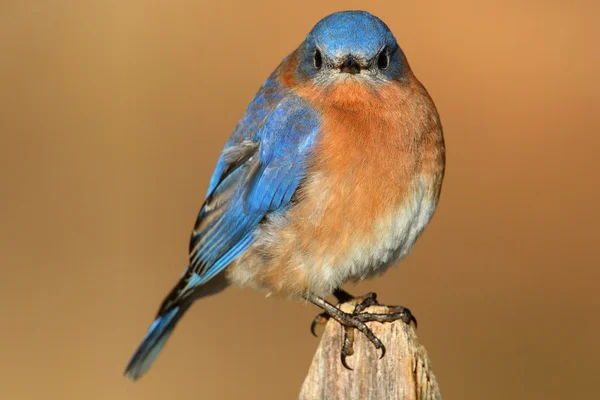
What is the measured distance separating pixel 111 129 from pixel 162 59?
0.71 meters

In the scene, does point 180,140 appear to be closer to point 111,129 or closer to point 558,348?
point 111,129

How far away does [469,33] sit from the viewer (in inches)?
292

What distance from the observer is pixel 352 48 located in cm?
462

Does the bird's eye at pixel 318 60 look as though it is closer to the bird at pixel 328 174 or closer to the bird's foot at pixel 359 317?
the bird at pixel 328 174

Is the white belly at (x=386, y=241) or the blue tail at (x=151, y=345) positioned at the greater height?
the white belly at (x=386, y=241)

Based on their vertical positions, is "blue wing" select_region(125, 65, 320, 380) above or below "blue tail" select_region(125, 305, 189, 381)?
above

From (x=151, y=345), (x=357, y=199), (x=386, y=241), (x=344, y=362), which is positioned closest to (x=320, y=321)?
(x=386, y=241)

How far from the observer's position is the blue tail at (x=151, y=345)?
518 centimetres

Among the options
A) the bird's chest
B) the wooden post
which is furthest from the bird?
the wooden post

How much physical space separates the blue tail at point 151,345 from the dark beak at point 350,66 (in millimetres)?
1422

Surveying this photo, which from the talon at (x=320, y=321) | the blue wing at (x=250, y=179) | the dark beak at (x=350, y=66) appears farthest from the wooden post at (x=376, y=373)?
the dark beak at (x=350, y=66)

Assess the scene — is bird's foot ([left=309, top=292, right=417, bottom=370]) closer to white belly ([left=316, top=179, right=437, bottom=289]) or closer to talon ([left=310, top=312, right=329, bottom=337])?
talon ([left=310, top=312, right=329, bottom=337])

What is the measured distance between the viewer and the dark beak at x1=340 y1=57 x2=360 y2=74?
15.3 feet

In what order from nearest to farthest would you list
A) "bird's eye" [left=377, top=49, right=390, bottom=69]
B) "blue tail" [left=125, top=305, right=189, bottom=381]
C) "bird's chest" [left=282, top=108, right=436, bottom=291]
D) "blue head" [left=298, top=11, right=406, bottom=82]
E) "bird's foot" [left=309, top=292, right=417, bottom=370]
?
"bird's foot" [left=309, top=292, right=417, bottom=370] < "bird's chest" [left=282, top=108, right=436, bottom=291] < "blue head" [left=298, top=11, right=406, bottom=82] < "bird's eye" [left=377, top=49, right=390, bottom=69] < "blue tail" [left=125, top=305, right=189, bottom=381]
